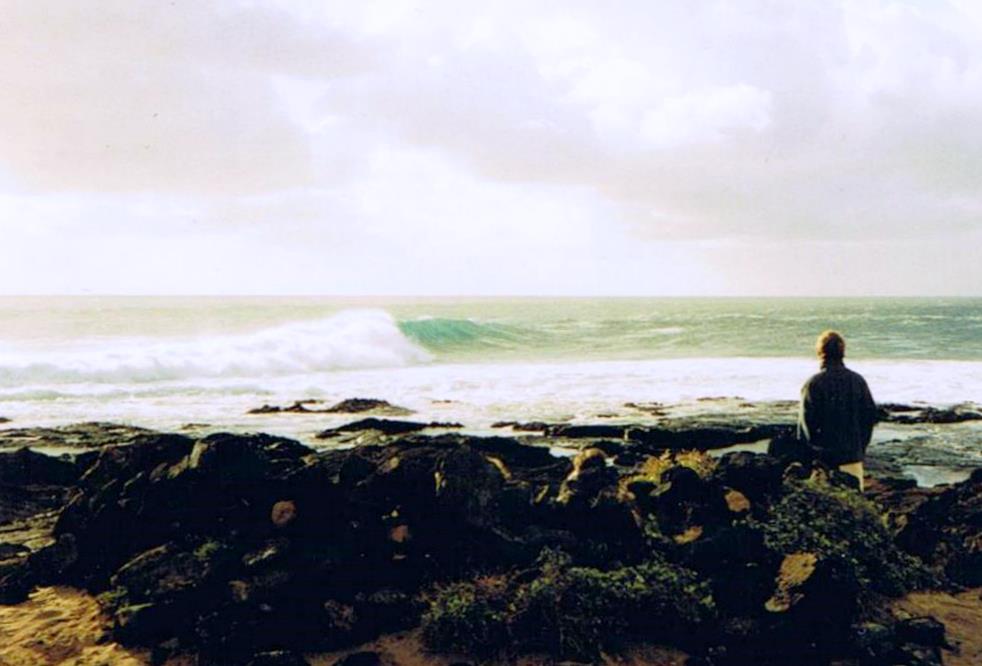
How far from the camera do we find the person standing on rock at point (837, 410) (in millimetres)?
8195

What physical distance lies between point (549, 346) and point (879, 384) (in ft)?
82.1

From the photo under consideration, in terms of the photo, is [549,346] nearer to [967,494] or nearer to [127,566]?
[967,494]

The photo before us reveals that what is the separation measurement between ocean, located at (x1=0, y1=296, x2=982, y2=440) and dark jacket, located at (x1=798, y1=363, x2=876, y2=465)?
12.9m

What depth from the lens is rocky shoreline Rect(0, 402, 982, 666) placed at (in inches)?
253

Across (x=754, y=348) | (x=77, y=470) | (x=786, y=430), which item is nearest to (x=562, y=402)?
(x=786, y=430)

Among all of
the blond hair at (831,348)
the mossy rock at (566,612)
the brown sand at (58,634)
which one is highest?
the blond hair at (831,348)

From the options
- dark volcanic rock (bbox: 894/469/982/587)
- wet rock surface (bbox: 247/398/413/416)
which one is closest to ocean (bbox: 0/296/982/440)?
wet rock surface (bbox: 247/398/413/416)

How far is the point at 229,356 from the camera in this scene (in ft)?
126

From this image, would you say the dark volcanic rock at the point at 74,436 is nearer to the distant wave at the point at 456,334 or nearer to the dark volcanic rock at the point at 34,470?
the dark volcanic rock at the point at 34,470

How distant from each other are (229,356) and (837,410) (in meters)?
33.8

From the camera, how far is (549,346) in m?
52.7

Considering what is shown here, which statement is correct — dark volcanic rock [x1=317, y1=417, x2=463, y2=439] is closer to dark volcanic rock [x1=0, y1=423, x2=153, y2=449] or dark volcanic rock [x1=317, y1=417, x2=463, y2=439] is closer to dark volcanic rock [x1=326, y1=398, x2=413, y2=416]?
dark volcanic rock [x1=326, y1=398, x2=413, y2=416]

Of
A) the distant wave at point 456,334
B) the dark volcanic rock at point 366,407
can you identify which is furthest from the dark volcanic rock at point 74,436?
the distant wave at point 456,334

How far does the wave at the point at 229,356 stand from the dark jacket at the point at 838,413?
2944 centimetres
